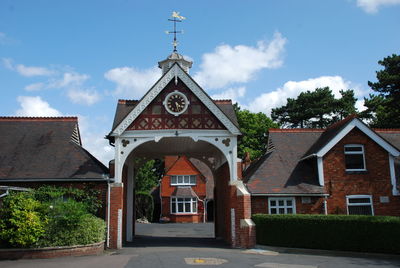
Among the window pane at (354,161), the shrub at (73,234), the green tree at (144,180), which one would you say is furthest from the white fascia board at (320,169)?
the green tree at (144,180)

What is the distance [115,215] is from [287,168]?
912 cm

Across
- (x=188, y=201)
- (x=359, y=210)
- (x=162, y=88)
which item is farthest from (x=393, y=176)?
(x=188, y=201)

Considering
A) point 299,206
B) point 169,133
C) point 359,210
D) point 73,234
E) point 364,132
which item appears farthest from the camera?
point 364,132

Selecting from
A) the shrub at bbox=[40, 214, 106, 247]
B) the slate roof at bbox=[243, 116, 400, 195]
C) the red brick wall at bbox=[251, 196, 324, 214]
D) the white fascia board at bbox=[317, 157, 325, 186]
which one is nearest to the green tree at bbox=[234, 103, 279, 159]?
the slate roof at bbox=[243, 116, 400, 195]

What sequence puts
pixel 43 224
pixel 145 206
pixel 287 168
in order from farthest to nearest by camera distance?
pixel 145 206
pixel 287 168
pixel 43 224

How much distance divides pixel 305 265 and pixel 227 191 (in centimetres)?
841

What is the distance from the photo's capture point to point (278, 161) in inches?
878

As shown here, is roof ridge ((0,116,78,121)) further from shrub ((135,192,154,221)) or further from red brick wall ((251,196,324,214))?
shrub ((135,192,154,221))

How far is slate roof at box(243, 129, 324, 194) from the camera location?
20297 mm

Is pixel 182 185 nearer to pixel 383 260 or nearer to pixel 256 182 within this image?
pixel 256 182

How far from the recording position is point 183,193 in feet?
153

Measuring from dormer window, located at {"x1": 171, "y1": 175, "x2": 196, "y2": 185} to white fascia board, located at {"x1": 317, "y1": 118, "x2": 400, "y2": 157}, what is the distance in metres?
28.5

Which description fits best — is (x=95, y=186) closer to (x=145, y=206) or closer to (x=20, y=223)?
(x=20, y=223)

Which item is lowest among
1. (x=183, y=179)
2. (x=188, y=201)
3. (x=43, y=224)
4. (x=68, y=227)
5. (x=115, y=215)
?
(x=68, y=227)
